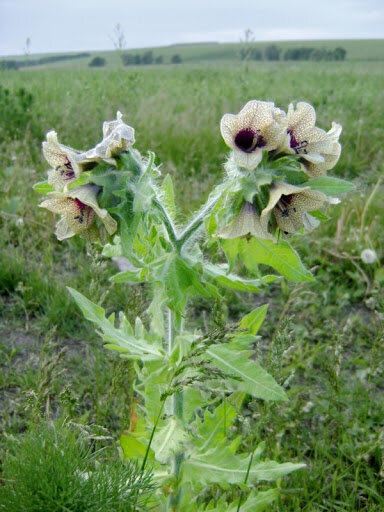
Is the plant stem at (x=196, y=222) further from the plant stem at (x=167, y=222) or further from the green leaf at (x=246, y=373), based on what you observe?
the green leaf at (x=246, y=373)

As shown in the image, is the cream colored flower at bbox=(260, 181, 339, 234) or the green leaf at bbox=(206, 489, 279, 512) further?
the green leaf at bbox=(206, 489, 279, 512)

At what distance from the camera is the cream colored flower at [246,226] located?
149 centimetres

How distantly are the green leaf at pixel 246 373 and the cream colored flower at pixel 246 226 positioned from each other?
0.50 m

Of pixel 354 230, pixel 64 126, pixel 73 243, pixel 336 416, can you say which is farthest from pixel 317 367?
pixel 64 126

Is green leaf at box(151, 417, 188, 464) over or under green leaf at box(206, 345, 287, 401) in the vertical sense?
under

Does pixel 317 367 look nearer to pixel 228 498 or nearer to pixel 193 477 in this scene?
pixel 228 498

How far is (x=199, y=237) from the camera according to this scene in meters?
1.87

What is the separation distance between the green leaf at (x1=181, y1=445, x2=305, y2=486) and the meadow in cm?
14

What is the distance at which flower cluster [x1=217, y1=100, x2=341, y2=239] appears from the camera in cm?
146

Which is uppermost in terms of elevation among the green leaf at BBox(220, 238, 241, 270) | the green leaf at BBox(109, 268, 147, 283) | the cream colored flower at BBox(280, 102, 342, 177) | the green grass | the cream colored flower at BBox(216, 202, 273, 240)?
the cream colored flower at BBox(280, 102, 342, 177)

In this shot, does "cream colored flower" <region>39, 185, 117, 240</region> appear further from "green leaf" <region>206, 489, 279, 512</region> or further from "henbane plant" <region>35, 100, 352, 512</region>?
"green leaf" <region>206, 489, 279, 512</region>

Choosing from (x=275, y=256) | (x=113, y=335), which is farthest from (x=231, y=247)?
(x=113, y=335)

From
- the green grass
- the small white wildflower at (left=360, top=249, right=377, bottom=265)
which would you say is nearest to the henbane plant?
the green grass

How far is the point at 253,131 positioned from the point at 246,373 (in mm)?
795
